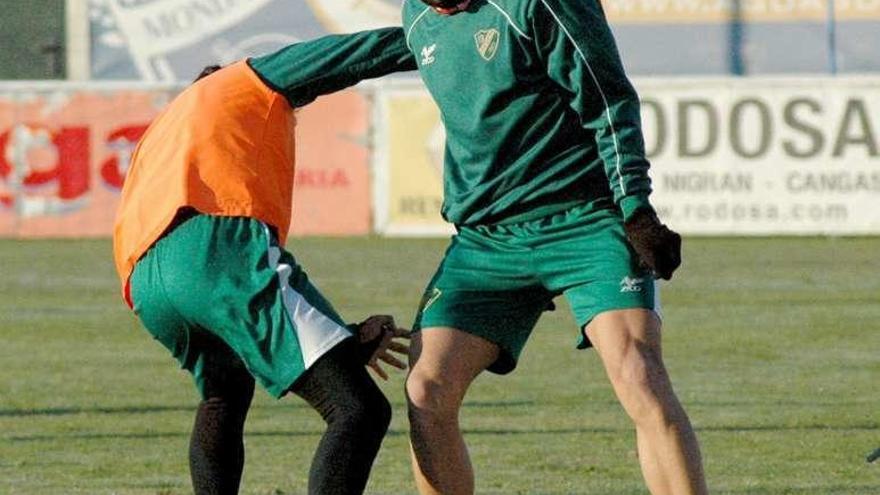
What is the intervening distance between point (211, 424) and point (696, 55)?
2719 centimetres

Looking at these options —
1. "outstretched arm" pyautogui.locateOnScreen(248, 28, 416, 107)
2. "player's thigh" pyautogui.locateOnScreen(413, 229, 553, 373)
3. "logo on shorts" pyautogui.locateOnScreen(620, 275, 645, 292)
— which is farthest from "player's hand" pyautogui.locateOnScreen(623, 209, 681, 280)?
"outstretched arm" pyautogui.locateOnScreen(248, 28, 416, 107)

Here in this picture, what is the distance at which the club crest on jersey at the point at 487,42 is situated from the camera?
6301mm

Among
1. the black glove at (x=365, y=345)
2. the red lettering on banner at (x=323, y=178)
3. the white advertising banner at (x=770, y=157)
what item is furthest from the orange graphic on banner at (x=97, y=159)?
the black glove at (x=365, y=345)

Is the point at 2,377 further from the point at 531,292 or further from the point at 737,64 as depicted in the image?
the point at 737,64

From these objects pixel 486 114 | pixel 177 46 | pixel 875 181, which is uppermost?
pixel 486 114

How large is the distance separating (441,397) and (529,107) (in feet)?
2.79

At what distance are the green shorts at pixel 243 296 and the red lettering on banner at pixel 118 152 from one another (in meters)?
18.9

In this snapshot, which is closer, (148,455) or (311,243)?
(148,455)

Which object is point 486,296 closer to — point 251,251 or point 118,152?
point 251,251

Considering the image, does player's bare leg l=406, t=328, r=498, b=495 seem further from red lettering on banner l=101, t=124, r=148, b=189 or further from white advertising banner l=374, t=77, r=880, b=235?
red lettering on banner l=101, t=124, r=148, b=189

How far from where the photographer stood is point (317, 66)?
6.28 m

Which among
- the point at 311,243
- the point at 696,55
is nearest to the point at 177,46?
the point at 696,55

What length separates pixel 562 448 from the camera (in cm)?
929

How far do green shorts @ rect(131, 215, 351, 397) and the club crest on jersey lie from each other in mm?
805
